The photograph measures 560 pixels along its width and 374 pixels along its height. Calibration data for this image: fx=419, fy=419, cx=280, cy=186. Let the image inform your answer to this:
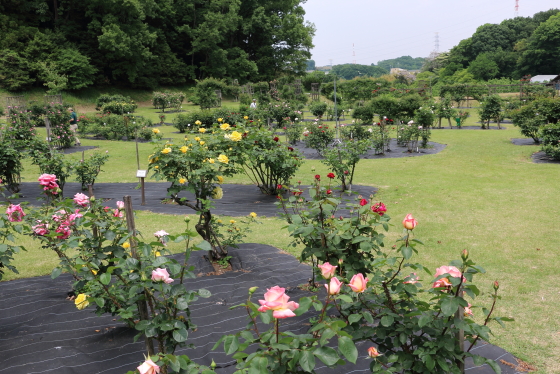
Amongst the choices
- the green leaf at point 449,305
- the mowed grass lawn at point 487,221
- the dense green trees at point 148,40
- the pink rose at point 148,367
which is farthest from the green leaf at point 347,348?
the dense green trees at point 148,40

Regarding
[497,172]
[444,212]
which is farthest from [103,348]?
[497,172]

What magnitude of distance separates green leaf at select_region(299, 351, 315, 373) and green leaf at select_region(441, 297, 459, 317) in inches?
23.4

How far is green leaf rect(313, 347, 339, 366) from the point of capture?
1218 mm

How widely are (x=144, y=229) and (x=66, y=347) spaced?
118 inches

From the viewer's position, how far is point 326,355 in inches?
49.1

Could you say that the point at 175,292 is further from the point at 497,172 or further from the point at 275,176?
the point at 497,172

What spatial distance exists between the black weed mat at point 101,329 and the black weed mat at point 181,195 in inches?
94.0

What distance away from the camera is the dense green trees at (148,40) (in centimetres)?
2433

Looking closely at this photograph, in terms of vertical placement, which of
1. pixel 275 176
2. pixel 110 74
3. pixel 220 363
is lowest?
pixel 220 363

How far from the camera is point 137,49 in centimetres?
2738

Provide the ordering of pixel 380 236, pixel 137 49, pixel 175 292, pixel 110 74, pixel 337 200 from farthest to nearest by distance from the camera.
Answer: pixel 110 74, pixel 137 49, pixel 337 200, pixel 380 236, pixel 175 292

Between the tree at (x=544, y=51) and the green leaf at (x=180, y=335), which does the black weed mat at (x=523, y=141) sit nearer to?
the green leaf at (x=180, y=335)

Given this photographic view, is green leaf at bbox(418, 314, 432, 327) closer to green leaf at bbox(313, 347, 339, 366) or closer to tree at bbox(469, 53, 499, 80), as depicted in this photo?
green leaf at bbox(313, 347, 339, 366)

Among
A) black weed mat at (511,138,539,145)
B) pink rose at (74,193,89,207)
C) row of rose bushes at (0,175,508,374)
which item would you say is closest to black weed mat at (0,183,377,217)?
pink rose at (74,193,89,207)
